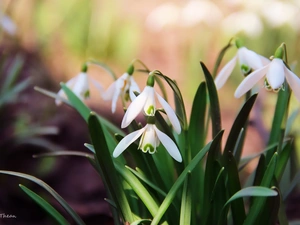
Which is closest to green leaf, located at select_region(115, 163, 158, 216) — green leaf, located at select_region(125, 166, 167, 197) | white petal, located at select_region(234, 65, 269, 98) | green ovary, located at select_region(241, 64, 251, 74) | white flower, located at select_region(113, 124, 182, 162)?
green leaf, located at select_region(125, 166, 167, 197)

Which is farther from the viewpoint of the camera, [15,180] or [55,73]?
[55,73]

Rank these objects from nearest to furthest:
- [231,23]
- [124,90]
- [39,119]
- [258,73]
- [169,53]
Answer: [258,73]
[124,90]
[39,119]
[231,23]
[169,53]

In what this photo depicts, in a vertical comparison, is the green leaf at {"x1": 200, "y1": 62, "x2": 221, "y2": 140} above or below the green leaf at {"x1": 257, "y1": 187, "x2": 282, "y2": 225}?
above

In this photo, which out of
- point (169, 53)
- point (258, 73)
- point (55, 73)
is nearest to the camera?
point (258, 73)

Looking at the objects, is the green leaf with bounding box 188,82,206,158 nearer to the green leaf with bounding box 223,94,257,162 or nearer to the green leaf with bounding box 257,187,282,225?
the green leaf with bounding box 223,94,257,162

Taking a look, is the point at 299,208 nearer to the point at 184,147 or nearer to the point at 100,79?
the point at 184,147

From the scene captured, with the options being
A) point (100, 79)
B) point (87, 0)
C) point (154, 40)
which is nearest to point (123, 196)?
point (100, 79)
